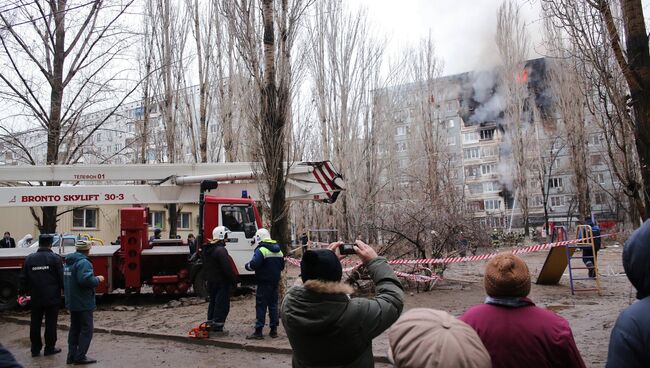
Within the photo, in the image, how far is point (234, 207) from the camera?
42.5 feet

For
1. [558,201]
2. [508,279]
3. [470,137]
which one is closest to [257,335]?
[508,279]

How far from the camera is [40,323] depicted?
7.77m

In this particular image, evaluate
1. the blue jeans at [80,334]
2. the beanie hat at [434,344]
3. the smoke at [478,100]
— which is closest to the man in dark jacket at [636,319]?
the beanie hat at [434,344]

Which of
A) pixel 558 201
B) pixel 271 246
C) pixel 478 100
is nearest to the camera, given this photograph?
pixel 271 246

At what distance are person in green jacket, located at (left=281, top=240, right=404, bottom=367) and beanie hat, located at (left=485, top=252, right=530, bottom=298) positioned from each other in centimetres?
55

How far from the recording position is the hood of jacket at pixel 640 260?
2115mm

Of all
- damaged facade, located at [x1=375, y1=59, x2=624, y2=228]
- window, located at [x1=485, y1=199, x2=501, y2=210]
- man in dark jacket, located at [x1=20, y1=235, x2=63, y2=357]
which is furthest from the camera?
window, located at [x1=485, y1=199, x2=501, y2=210]

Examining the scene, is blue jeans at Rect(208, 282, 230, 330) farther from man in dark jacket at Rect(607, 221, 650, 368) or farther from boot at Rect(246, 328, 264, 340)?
man in dark jacket at Rect(607, 221, 650, 368)

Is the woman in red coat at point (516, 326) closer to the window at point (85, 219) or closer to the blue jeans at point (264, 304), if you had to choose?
the blue jeans at point (264, 304)

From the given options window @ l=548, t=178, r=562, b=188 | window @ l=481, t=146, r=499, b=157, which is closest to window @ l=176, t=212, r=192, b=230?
window @ l=481, t=146, r=499, b=157

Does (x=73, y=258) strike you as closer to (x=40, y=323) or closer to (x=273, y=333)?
(x=40, y=323)

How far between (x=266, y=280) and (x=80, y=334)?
2.87 m

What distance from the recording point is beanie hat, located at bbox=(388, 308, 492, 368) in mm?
1706

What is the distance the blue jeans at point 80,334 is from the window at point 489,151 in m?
67.1
